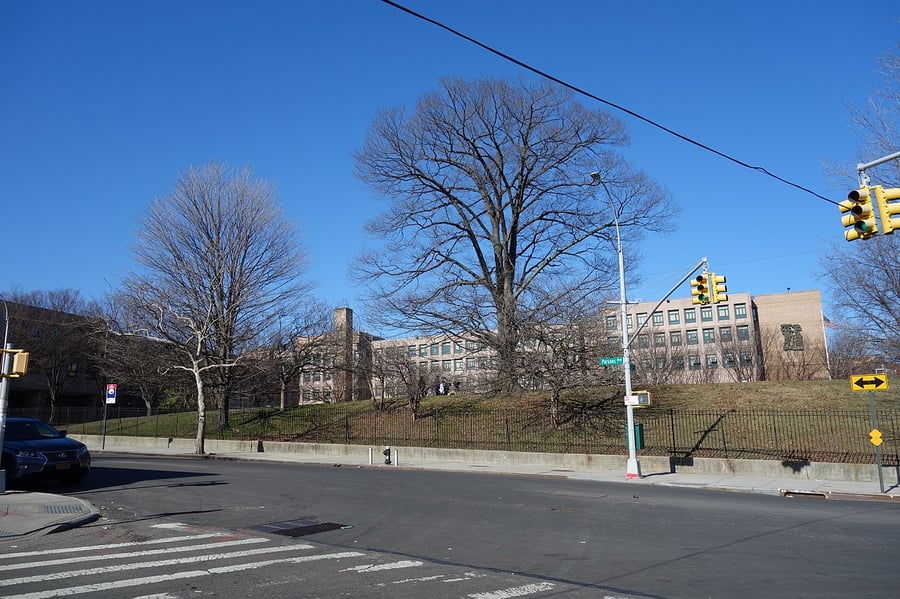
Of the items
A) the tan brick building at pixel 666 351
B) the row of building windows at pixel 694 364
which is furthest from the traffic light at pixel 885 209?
the row of building windows at pixel 694 364

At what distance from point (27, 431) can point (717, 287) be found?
1847 cm

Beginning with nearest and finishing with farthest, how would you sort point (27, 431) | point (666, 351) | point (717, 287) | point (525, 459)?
point (27, 431) → point (717, 287) → point (525, 459) → point (666, 351)

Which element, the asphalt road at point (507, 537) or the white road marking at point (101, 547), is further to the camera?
the white road marking at point (101, 547)

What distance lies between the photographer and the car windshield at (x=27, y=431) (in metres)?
16.3

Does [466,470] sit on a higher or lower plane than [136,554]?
lower

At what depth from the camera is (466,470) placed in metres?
24.3

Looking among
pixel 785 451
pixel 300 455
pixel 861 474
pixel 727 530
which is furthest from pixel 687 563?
pixel 300 455

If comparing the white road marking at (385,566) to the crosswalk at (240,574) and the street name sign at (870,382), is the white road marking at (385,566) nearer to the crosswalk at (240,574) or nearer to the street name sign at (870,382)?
the crosswalk at (240,574)

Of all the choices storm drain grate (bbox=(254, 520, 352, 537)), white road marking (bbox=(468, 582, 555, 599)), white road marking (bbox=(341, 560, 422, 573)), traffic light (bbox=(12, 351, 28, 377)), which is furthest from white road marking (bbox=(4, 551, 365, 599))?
traffic light (bbox=(12, 351, 28, 377))

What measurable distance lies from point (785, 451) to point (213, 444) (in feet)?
87.2

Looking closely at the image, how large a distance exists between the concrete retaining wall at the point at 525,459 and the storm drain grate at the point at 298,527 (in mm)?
14511

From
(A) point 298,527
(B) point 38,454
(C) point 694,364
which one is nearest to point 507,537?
(A) point 298,527

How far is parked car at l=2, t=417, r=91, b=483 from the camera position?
1559 cm

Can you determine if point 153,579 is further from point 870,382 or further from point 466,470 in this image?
point 870,382
